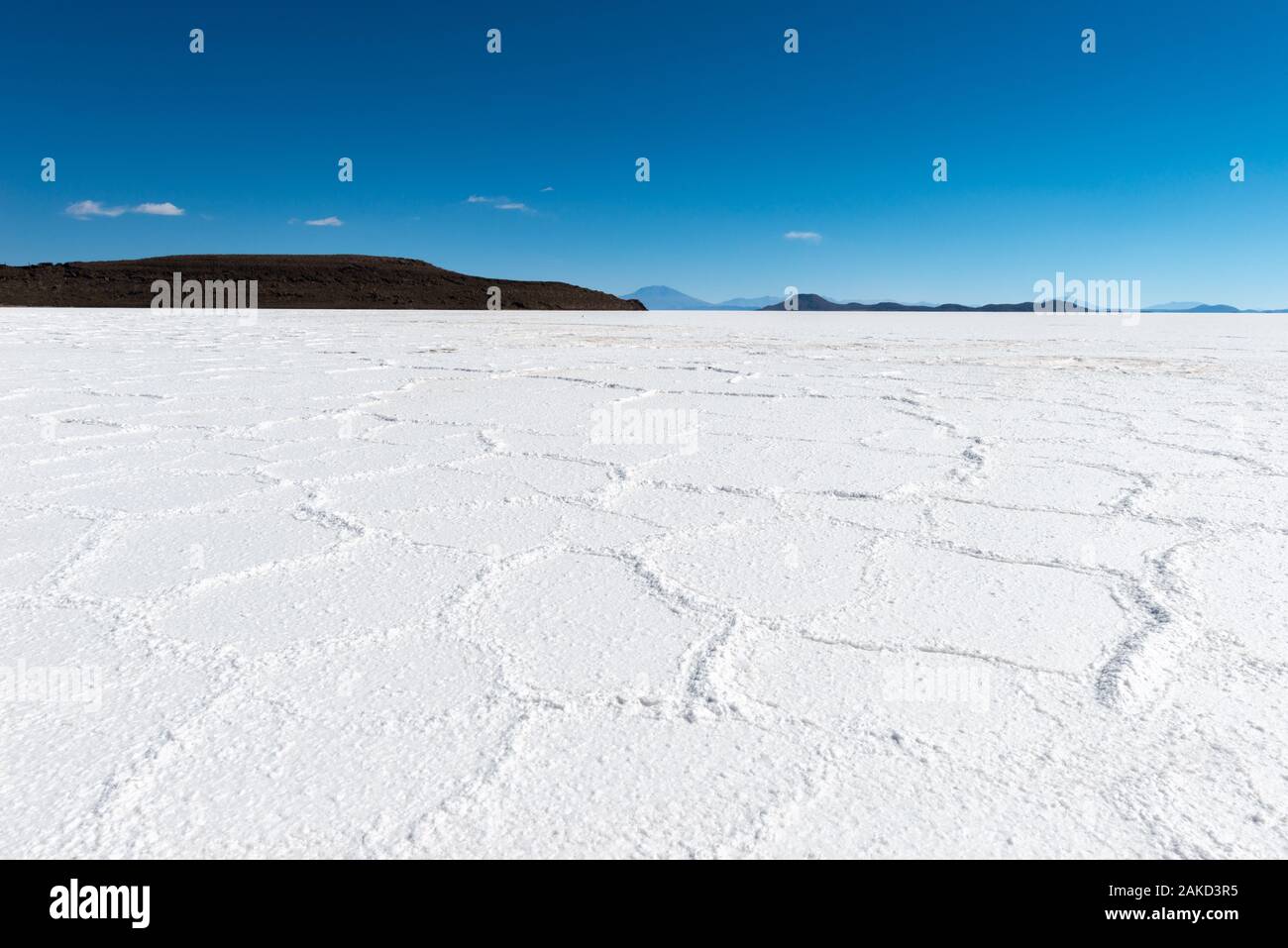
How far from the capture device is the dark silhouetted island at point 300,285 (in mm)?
38312

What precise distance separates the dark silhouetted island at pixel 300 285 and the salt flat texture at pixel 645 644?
37276 mm

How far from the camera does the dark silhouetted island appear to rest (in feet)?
126

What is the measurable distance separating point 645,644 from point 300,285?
43.9 metres

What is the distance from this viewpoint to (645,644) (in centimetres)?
127

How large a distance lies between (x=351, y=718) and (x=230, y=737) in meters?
0.13

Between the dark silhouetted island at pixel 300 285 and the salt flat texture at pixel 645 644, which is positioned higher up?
the dark silhouetted island at pixel 300 285

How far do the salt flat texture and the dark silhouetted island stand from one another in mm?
37276
